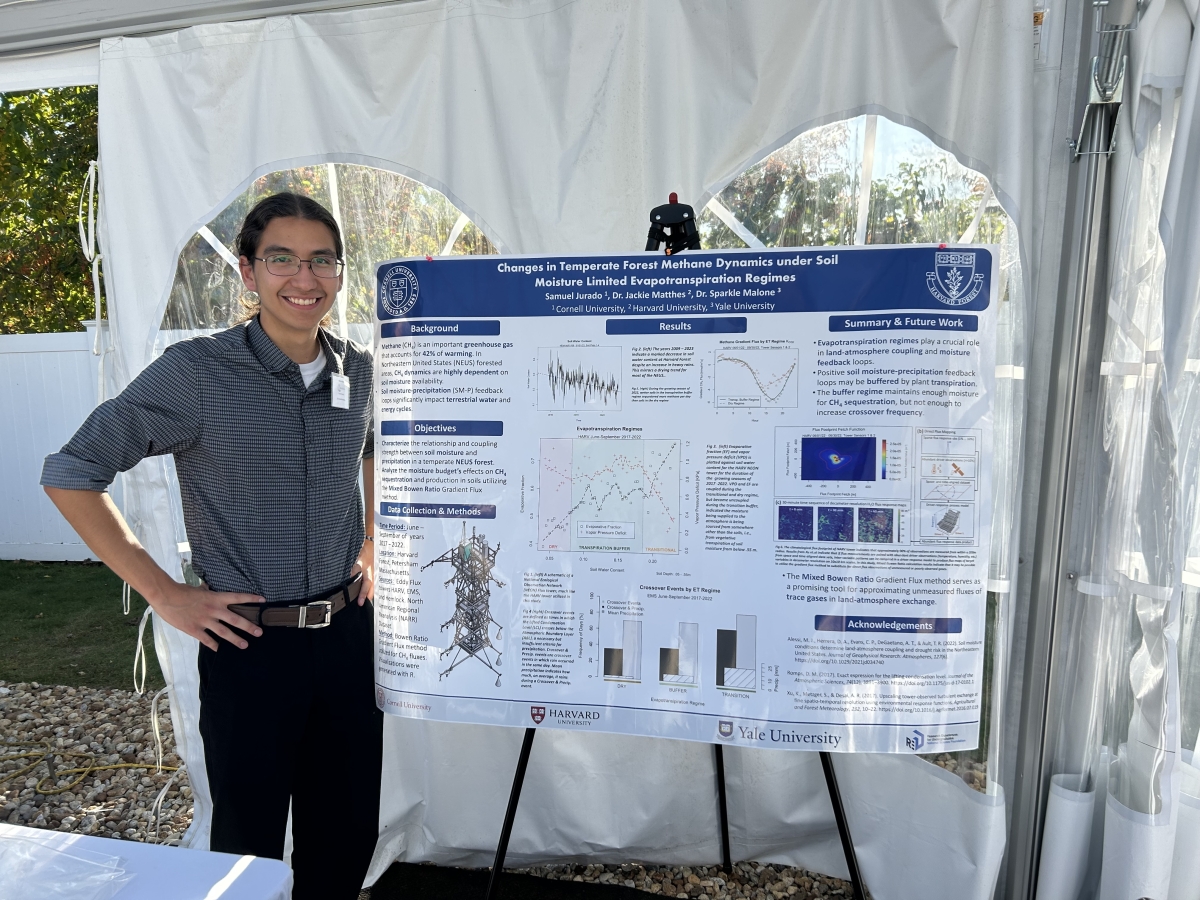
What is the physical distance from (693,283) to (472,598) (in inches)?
31.8

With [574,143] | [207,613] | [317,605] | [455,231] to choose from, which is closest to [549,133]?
[574,143]

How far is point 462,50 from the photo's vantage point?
2.19 m

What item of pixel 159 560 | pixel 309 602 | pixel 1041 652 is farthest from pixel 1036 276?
pixel 159 560

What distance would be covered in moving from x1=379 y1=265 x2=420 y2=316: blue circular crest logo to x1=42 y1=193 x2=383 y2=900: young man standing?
0.14m

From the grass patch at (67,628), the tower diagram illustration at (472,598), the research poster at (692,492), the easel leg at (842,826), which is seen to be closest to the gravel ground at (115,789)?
the grass patch at (67,628)

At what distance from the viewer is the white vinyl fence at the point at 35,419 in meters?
6.38

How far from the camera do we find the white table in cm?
94

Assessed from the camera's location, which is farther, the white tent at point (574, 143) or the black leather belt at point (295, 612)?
the white tent at point (574, 143)

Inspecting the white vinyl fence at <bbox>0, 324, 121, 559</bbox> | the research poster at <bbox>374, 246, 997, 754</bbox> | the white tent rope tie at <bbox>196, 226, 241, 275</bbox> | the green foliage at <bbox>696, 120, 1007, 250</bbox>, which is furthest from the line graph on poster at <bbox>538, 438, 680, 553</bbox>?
the white vinyl fence at <bbox>0, 324, 121, 559</bbox>

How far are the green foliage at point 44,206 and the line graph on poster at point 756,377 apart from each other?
238 inches

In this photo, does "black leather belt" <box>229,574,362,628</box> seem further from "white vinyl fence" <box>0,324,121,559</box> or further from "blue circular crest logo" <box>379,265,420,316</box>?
"white vinyl fence" <box>0,324,121,559</box>

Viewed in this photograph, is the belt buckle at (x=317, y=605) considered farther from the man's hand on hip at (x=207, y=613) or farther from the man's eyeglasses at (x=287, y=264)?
the man's eyeglasses at (x=287, y=264)

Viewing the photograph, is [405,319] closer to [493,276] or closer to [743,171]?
[493,276]

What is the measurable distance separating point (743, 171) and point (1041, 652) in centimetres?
140
